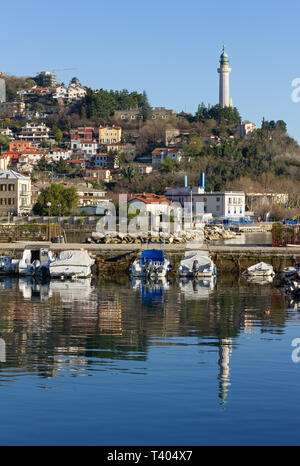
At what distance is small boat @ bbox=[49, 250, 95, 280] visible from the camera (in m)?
39.5

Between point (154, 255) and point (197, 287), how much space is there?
19.9 ft

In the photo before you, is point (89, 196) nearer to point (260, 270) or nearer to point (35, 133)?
point (260, 270)

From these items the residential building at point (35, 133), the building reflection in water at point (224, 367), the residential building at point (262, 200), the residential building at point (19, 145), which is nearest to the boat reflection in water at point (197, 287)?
the building reflection in water at point (224, 367)

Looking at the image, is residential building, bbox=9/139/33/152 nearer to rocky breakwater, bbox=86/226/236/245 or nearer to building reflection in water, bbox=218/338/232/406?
rocky breakwater, bbox=86/226/236/245

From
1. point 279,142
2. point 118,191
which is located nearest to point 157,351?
point 118,191

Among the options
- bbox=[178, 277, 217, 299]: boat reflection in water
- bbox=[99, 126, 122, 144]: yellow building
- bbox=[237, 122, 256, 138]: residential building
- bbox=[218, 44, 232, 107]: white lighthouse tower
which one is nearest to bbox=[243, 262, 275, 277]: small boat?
bbox=[178, 277, 217, 299]: boat reflection in water

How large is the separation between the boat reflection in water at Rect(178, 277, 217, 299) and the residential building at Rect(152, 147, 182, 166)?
98.6 meters

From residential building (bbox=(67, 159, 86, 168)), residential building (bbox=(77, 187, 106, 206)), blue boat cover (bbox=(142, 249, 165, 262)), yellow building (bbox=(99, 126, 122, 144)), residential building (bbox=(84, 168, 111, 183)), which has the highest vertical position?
yellow building (bbox=(99, 126, 122, 144))

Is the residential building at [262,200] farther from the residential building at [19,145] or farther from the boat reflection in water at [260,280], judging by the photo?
the boat reflection in water at [260,280]

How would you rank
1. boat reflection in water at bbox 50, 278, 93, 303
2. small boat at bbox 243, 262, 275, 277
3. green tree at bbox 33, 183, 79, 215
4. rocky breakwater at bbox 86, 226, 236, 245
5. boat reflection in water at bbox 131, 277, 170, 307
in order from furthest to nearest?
1. green tree at bbox 33, 183, 79, 215
2. rocky breakwater at bbox 86, 226, 236, 245
3. small boat at bbox 243, 262, 275, 277
4. boat reflection in water at bbox 50, 278, 93, 303
5. boat reflection in water at bbox 131, 277, 170, 307

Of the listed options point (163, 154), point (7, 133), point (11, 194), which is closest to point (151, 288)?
point (11, 194)

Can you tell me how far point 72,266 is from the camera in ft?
131
